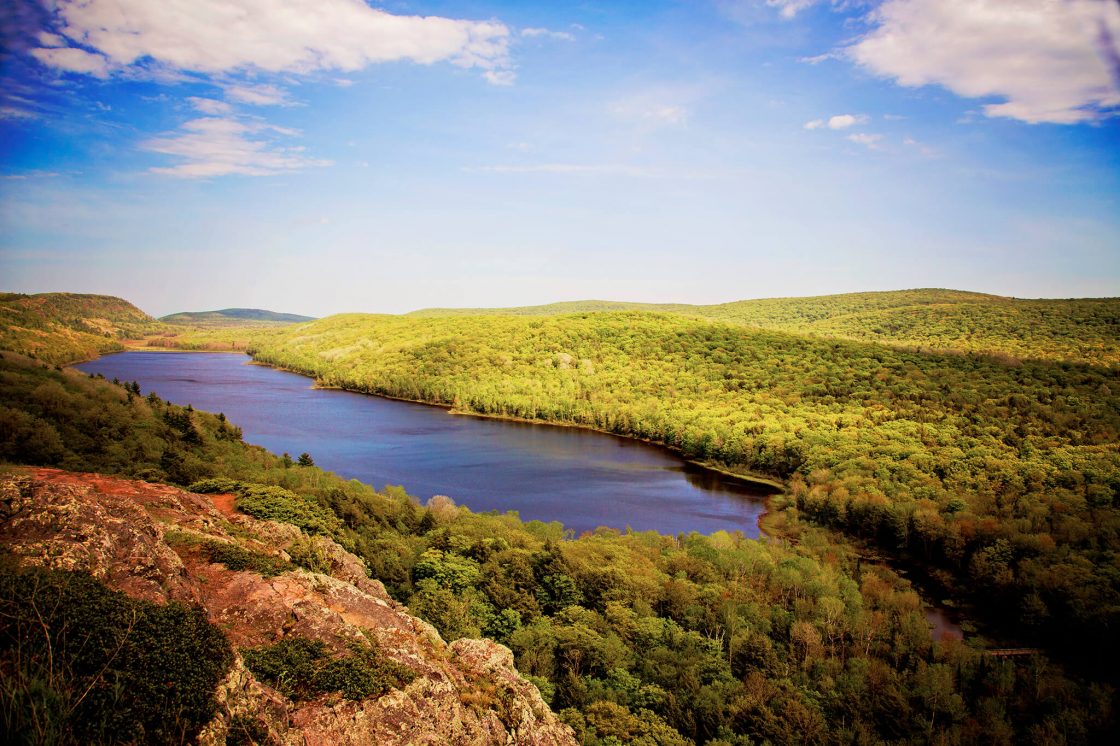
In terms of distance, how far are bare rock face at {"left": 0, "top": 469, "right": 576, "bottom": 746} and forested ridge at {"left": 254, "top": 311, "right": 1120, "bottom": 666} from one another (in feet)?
121

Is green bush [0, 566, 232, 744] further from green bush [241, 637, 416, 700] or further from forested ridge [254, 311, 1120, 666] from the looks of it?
forested ridge [254, 311, 1120, 666]

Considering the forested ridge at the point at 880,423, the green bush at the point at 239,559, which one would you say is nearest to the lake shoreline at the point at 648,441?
the forested ridge at the point at 880,423

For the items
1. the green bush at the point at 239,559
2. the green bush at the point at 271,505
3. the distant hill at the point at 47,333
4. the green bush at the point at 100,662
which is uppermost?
the distant hill at the point at 47,333

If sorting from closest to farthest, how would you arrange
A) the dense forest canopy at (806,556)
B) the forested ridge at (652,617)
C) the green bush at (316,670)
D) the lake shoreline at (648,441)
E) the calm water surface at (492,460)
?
the green bush at (316,670) → the forested ridge at (652,617) → the dense forest canopy at (806,556) → the calm water surface at (492,460) → the lake shoreline at (648,441)

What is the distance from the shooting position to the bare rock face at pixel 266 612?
894 cm

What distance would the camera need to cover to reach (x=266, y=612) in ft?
36.4

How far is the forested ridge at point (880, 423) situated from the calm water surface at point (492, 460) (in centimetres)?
741

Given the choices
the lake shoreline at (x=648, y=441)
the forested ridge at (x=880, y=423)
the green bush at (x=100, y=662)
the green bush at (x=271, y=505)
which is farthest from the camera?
the lake shoreline at (x=648, y=441)

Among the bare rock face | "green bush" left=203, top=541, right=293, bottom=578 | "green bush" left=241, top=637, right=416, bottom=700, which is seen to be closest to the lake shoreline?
the bare rock face

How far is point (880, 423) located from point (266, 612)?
69.9m

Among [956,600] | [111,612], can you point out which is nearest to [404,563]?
[111,612]

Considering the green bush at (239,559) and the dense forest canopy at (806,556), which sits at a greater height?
the green bush at (239,559)

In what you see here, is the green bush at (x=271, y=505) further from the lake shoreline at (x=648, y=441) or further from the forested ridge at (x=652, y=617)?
the lake shoreline at (x=648, y=441)

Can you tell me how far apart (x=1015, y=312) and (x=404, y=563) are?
139377 millimetres
